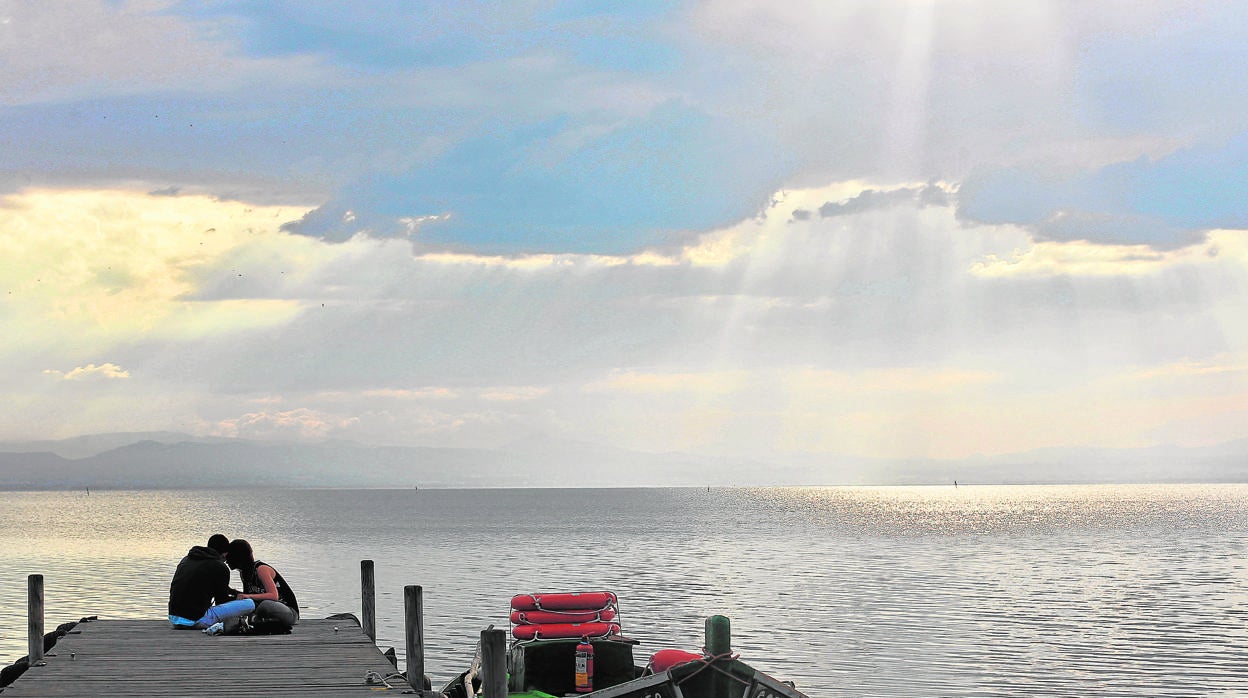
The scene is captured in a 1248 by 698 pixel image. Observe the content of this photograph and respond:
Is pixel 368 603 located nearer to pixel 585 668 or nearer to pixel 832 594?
pixel 585 668

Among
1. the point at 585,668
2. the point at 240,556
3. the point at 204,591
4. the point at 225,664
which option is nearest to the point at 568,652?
the point at 585,668

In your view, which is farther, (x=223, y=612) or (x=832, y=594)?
(x=832, y=594)

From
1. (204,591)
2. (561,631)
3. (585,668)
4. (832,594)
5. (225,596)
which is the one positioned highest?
(204,591)

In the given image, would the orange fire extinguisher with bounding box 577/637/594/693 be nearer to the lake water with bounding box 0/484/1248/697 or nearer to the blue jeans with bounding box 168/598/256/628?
the blue jeans with bounding box 168/598/256/628

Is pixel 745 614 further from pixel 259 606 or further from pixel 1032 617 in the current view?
pixel 259 606

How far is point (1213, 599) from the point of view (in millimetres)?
58250

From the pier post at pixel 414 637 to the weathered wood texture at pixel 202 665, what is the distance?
1.99 ft

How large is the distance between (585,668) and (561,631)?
760mm

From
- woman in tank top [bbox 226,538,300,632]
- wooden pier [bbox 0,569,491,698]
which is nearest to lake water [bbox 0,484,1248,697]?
woman in tank top [bbox 226,538,300,632]

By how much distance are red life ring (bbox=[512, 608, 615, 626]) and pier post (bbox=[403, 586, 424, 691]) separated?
5.10 feet

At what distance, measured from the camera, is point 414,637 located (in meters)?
20.2

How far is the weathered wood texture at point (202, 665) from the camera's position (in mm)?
16609

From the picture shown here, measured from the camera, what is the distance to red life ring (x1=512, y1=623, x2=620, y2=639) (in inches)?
807

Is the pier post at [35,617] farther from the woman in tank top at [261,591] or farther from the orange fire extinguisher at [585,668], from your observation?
the orange fire extinguisher at [585,668]
